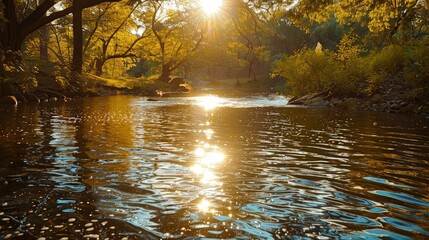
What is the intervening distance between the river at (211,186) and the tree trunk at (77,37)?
52.8 feet

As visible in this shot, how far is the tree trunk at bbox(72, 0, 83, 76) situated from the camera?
24.8m

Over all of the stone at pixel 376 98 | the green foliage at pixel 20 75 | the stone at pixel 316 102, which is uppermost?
the green foliage at pixel 20 75

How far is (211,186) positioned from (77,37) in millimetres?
24515

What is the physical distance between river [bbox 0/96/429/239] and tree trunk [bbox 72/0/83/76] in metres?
16.1

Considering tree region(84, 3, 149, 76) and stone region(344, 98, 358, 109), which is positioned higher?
tree region(84, 3, 149, 76)

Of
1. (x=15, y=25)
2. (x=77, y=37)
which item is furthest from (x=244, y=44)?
(x=77, y=37)

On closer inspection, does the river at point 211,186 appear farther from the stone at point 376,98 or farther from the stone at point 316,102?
the stone at point 316,102

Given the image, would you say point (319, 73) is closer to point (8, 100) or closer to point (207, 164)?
point (8, 100)

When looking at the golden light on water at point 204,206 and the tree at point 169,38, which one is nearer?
the golden light on water at point 204,206

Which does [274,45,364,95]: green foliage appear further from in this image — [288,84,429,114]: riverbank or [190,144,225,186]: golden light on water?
[190,144,225,186]: golden light on water

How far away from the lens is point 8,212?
14.8 feet

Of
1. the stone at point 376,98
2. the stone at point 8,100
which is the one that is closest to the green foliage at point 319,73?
the stone at point 376,98

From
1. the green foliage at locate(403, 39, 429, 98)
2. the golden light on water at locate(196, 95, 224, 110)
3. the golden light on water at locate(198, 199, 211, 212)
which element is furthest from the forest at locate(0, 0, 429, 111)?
the golden light on water at locate(198, 199, 211, 212)

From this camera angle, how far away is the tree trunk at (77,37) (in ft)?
81.5
